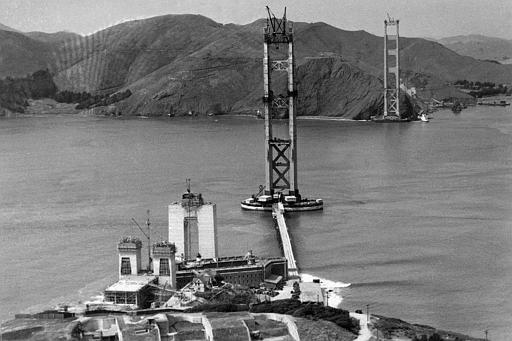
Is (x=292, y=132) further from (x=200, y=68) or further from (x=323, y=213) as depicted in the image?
(x=200, y=68)

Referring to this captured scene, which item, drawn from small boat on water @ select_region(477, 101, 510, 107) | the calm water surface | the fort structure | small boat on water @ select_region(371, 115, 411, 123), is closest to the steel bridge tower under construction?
the calm water surface

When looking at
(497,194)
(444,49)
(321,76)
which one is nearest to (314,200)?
(497,194)

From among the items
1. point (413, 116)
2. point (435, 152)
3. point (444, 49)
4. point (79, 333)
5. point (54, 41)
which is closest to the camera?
point (79, 333)

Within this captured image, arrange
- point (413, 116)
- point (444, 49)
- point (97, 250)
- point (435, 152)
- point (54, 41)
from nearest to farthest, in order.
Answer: point (97, 250), point (435, 152), point (413, 116), point (54, 41), point (444, 49)

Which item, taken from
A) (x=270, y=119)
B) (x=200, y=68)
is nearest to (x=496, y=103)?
(x=200, y=68)

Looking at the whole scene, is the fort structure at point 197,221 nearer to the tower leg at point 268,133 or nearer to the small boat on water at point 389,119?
the tower leg at point 268,133

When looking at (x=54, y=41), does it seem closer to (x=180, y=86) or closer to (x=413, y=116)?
(x=180, y=86)

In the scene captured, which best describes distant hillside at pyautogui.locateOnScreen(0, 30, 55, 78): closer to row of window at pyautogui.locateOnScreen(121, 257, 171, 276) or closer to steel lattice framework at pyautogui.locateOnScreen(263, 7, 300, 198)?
steel lattice framework at pyautogui.locateOnScreen(263, 7, 300, 198)

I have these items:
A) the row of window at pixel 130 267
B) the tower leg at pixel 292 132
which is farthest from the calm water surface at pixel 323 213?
the tower leg at pixel 292 132

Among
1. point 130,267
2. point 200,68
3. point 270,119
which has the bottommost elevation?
point 130,267
